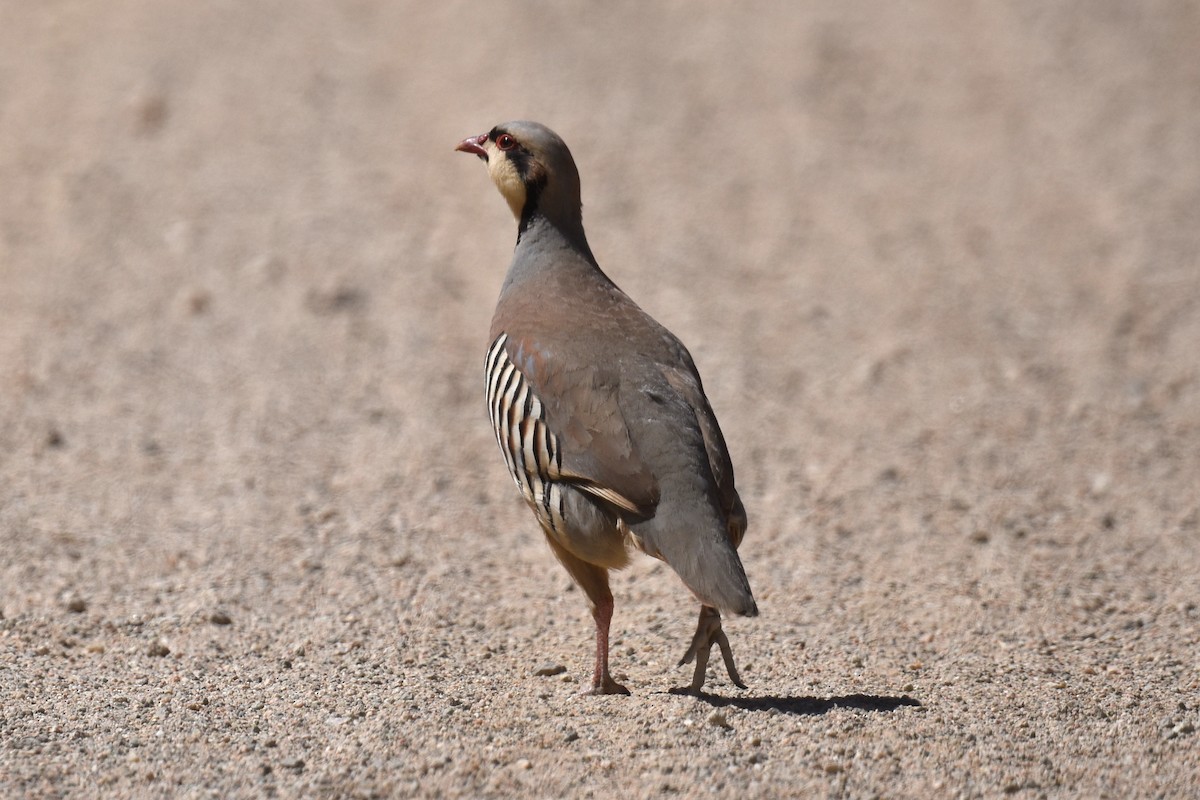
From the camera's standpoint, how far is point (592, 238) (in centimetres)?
1065

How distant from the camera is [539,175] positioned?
5699mm

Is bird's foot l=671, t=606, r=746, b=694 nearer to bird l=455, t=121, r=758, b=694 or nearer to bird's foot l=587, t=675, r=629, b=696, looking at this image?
bird l=455, t=121, r=758, b=694

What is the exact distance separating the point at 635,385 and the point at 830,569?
2180 millimetres

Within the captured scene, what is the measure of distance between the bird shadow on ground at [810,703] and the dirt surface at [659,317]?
0.03 metres

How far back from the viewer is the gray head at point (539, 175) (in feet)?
18.7

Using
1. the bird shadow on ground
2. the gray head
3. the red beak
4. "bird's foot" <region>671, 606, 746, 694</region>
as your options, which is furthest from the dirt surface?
the red beak

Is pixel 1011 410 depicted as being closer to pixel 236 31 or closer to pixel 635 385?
pixel 635 385

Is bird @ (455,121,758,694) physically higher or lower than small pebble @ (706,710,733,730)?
higher

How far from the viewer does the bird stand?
4.59 m

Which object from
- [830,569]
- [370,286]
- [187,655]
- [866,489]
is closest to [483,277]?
[370,286]

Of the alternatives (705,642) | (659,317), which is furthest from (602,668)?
(659,317)

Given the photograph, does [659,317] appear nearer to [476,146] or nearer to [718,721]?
[476,146]

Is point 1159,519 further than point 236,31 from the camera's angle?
No

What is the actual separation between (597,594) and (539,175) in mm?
1659
